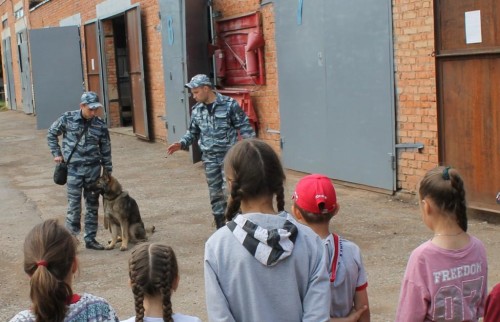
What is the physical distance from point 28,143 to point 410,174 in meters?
12.9

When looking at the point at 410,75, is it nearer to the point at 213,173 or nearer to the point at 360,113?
the point at 360,113

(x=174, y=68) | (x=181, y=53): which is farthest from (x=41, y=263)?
(x=174, y=68)

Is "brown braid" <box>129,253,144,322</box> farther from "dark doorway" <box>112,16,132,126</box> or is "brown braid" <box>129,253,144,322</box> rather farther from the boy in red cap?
"dark doorway" <box>112,16,132,126</box>

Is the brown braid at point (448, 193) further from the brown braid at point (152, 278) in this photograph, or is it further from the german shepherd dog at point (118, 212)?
the german shepherd dog at point (118, 212)

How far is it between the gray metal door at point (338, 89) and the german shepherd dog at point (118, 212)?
3294 mm

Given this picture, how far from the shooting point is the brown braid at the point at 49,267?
2697mm

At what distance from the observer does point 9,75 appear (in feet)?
114

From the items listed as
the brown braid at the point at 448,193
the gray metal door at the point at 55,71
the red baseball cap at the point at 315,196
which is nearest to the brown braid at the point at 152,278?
the red baseball cap at the point at 315,196

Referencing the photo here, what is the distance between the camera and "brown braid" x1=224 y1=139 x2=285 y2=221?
2916 mm

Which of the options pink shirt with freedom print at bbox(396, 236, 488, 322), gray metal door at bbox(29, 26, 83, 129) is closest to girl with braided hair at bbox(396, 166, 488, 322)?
pink shirt with freedom print at bbox(396, 236, 488, 322)

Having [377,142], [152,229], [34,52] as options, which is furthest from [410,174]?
[34,52]

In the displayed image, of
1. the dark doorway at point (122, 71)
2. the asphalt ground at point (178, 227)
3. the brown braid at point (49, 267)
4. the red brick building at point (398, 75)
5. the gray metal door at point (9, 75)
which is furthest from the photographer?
the gray metal door at point (9, 75)

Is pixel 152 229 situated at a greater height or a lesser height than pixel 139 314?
lesser

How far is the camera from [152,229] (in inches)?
334
